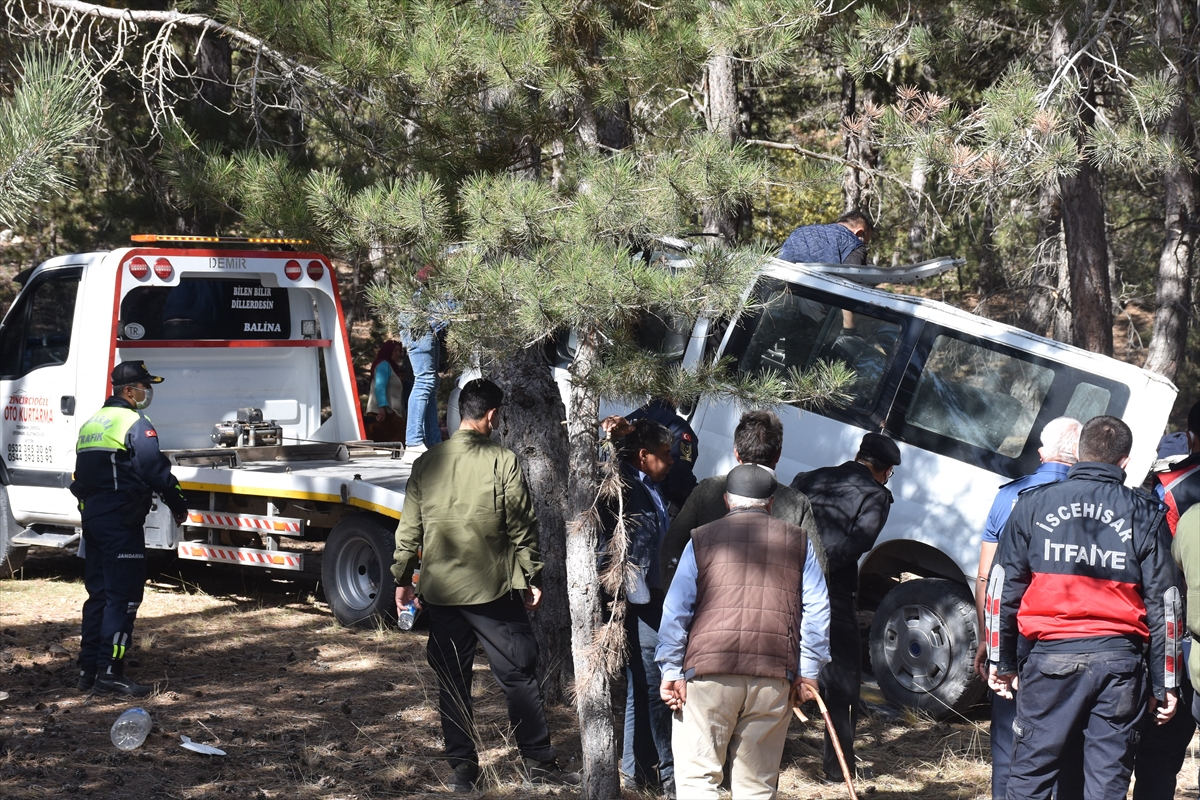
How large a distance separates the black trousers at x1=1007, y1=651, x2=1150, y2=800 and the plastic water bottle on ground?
13.2 feet

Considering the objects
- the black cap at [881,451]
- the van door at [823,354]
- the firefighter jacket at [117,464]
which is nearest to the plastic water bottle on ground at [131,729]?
the firefighter jacket at [117,464]

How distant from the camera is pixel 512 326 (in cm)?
475

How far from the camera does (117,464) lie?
261 inches

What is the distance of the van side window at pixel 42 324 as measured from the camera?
8.78m

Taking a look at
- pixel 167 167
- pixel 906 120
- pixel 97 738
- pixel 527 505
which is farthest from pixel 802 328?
pixel 97 738

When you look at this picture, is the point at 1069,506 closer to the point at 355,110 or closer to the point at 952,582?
the point at 952,582

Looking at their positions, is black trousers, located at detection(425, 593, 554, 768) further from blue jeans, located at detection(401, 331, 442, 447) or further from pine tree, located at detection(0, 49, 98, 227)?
blue jeans, located at detection(401, 331, 442, 447)

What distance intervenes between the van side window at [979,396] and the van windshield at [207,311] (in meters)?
5.03

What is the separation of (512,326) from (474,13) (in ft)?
5.48

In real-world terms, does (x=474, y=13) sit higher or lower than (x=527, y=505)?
higher

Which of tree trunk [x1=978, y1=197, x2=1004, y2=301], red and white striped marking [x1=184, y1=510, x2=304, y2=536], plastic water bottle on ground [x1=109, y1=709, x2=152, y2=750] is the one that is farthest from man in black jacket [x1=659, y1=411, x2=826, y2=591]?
tree trunk [x1=978, y1=197, x2=1004, y2=301]

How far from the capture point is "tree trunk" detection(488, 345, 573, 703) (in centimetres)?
625

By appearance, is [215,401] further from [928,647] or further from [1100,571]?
[1100,571]

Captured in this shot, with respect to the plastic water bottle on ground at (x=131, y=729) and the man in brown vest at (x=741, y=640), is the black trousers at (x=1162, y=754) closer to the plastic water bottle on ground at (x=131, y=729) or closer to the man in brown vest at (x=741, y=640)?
the man in brown vest at (x=741, y=640)
